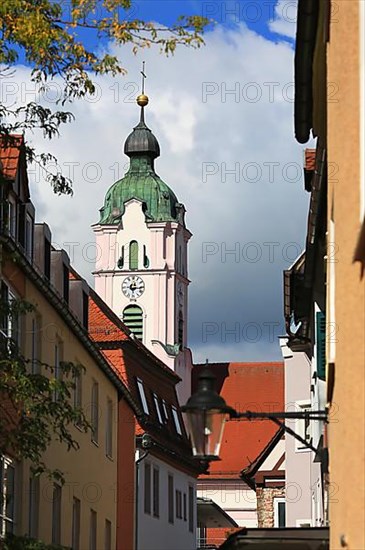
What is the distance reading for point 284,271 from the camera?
22.7m


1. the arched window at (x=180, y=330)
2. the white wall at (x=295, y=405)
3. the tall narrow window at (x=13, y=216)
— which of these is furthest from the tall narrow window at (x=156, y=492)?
the arched window at (x=180, y=330)

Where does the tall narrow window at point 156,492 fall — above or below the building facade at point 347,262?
above

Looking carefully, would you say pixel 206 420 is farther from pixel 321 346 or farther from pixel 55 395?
pixel 55 395

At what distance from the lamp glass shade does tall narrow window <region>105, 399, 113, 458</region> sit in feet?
80.6

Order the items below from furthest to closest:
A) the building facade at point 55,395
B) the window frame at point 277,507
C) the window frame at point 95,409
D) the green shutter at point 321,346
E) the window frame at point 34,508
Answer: the window frame at point 277,507
the window frame at point 95,409
the window frame at point 34,508
the building facade at point 55,395
the green shutter at point 321,346

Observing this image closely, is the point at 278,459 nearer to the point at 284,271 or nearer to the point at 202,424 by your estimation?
the point at 284,271

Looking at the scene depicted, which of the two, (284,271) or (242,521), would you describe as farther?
(242,521)

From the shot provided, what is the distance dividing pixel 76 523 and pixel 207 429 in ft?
67.1

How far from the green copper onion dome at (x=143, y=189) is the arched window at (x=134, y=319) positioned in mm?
6123

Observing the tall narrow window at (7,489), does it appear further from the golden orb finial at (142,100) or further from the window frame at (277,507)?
the golden orb finial at (142,100)

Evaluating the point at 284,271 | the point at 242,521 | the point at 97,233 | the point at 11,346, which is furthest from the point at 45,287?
the point at 97,233

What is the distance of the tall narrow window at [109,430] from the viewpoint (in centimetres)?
3353

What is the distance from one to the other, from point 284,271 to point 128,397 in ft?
45.1

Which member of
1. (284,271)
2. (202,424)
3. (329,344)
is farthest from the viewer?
(284,271)
